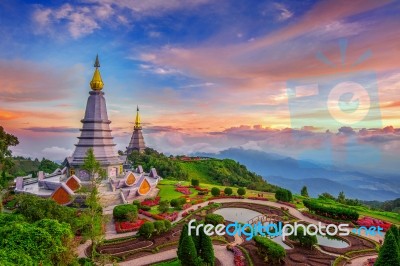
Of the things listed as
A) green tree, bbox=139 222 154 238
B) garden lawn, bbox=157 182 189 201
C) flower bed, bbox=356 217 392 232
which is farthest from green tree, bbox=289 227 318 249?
garden lawn, bbox=157 182 189 201

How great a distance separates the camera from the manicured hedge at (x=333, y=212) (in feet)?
93.8

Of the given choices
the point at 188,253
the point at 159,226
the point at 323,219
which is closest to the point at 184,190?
the point at 159,226

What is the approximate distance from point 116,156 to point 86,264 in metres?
24.1

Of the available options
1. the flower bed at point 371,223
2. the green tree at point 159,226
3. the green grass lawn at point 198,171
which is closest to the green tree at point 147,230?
the green tree at point 159,226

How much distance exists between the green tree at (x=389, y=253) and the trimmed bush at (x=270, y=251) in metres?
5.87

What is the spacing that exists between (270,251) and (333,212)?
1445 cm

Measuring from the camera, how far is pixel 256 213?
1261 inches

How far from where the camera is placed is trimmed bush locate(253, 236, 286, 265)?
1867 centimetres

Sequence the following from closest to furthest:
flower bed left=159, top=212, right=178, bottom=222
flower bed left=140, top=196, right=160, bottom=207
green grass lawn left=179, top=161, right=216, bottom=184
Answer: flower bed left=159, top=212, right=178, bottom=222 < flower bed left=140, top=196, right=160, bottom=207 < green grass lawn left=179, top=161, right=216, bottom=184

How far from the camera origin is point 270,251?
61.7 feet

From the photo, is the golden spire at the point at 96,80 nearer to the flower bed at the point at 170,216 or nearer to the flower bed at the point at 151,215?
the flower bed at the point at 151,215

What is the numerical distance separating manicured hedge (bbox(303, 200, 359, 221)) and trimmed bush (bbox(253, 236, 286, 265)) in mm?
13489

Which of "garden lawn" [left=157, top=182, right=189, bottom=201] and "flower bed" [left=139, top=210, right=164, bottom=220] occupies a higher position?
"garden lawn" [left=157, top=182, right=189, bottom=201]

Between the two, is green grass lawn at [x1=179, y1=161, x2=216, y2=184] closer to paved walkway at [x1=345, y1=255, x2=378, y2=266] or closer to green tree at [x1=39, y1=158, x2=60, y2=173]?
green tree at [x1=39, y1=158, x2=60, y2=173]
